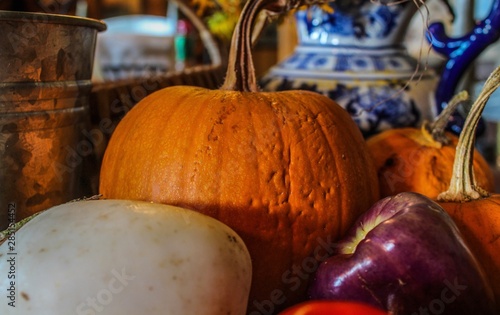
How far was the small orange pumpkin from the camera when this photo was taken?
74cm

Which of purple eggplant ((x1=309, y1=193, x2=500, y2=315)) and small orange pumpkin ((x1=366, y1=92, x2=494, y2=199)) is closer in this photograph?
purple eggplant ((x1=309, y1=193, x2=500, y2=315))

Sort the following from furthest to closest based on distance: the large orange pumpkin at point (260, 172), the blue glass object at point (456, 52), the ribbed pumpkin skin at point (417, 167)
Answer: the blue glass object at point (456, 52) < the ribbed pumpkin skin at point (417, 167) < the large orange pumpkin at point (260, 172)

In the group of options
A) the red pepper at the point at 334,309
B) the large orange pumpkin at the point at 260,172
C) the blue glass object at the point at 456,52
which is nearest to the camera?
the red pepper at the point at 334,309

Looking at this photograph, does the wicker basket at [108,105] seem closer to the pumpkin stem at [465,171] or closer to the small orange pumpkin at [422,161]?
the small orange pumpkin at [422,161]

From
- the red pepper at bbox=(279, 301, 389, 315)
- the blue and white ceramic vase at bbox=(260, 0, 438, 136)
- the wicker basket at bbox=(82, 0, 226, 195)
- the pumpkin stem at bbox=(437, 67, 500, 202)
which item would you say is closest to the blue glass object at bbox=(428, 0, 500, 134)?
the blue and white ceramic vase at bbox=(260, 0, 438, 136)

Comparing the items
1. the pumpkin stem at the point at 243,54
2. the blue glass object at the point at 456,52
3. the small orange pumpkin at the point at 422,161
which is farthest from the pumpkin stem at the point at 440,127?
the pumpkin stem at the point at 243,54

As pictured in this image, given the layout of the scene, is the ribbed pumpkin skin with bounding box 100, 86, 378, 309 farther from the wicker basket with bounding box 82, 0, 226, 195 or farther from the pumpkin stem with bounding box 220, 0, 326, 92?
the wicker basket with bounding box 82, 0, 226, 195

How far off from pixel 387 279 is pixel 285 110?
21cm

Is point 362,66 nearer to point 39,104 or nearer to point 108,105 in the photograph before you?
point 108,105

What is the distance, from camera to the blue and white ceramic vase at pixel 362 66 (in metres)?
0.92

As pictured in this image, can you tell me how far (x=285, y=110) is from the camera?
606 millimetres

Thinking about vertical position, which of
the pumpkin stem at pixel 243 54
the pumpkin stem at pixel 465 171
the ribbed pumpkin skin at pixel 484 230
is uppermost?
the pumpkin stem at pixel 243 54

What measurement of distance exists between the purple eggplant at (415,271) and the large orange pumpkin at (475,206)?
8 centimetres

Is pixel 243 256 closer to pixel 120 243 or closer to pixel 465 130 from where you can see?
pixel 120 243
